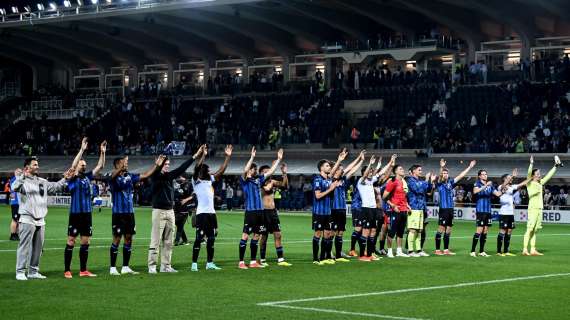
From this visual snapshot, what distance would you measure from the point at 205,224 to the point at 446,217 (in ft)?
27.0

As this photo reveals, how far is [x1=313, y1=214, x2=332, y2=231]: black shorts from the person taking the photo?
2136 cm

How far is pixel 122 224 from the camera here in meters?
18.5

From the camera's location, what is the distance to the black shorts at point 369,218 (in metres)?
22.9

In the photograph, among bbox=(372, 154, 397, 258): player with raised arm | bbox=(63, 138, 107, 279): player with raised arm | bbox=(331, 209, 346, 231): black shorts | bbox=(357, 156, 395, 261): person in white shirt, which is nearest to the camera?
bbox=(63, 138, 107, 279): player with raised arm

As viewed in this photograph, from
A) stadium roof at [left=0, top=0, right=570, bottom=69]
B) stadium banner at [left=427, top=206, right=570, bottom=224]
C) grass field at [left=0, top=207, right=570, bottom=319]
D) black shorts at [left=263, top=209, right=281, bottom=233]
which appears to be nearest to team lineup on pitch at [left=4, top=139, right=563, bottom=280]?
black shorts at [left=263, top=209, right=281, bottom=233]

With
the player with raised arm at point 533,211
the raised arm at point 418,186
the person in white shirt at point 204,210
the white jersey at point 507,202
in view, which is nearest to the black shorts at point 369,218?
the raised arm at point 418,186

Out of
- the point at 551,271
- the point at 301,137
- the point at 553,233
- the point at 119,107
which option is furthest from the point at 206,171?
the point at 119,107

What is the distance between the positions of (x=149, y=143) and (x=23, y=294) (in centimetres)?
4867

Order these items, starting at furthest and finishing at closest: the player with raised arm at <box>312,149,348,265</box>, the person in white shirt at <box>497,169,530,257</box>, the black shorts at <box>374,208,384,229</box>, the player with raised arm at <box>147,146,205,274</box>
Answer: the person in white shirt at <box>497,169,530,257</box> → the black shorts at <box>374,208,384,229</box> → the player with raised arm at <box>312,149,348,265</box> → the player with raised arm at <box>147,146,205,274</box>

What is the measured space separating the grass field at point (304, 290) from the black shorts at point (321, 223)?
94 cm

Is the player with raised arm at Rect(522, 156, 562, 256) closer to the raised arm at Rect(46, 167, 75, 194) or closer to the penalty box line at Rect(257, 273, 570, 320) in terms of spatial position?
the penalty box line at Rect(257, 273, 570, 320)

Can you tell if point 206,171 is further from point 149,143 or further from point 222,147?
point 149,143

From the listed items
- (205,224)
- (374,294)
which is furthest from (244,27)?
(374,294)

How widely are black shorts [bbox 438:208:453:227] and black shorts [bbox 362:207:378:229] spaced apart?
111 inches
